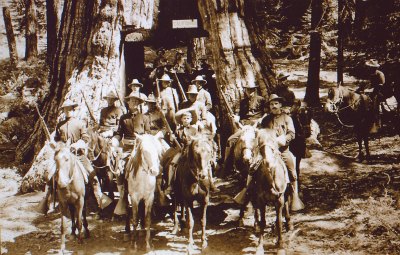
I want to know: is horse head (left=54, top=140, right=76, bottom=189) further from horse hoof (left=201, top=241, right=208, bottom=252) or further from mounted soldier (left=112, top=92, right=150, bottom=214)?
horse hoof (left=201, top=241, right=208, bottom=252)

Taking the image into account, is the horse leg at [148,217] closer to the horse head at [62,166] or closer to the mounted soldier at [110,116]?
the horse head at [62,166]

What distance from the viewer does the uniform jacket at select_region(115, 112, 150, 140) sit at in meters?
9.18

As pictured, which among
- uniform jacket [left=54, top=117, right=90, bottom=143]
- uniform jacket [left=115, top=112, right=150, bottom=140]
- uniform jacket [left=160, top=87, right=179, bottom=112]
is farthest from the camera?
uniform jacket [left=160, top=87, right=179, bottom=112]

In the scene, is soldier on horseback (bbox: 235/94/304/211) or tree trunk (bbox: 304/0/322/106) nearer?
soldier on horseback (bbox: 235/94/304/211)

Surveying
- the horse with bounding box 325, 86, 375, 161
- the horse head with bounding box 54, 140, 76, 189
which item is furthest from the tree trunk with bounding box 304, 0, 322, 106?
the horse head with bounding box 54, 140, 76, 189

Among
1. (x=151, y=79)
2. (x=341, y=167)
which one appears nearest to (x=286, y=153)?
(x=341, y=167)

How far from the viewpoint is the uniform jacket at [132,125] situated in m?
9.18

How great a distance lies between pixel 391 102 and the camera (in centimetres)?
1981

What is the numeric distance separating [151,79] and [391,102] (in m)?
11.6

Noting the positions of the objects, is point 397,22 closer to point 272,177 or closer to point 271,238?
point 272,177

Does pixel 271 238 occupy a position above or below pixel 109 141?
below

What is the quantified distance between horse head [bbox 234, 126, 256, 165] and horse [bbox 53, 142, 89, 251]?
3068 millimetres

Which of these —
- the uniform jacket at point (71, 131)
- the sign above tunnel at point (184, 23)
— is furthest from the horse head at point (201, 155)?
the sign above tunnel at point (184, 23)

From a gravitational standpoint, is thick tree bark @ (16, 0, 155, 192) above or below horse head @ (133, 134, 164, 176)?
above
